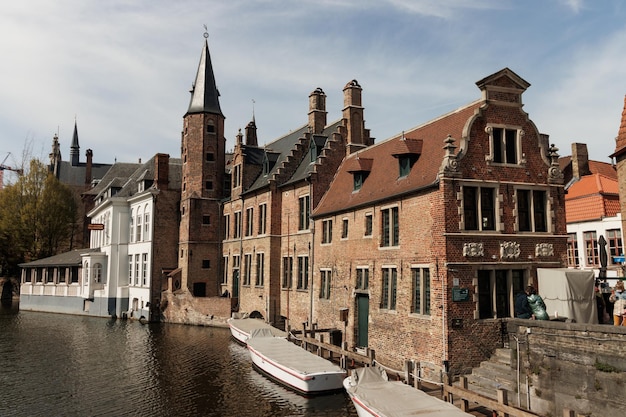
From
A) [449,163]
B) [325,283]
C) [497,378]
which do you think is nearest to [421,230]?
[449,163]

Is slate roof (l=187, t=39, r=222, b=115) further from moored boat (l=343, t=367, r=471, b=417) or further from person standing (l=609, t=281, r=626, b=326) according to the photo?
person standing (l=609, t=281, r=626, b=326)

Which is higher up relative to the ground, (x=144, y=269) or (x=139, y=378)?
(x=144, y=269)

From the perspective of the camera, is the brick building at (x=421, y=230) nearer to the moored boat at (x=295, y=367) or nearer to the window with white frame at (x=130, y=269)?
the moored boat at (x=295, y=367)

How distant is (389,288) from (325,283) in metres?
6.80

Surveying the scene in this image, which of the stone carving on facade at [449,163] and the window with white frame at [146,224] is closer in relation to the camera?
the stone carving on facade at [449,163]

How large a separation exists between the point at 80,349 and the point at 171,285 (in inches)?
471

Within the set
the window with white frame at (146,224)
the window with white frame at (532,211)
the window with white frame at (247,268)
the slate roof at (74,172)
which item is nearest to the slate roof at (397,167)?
the window with white frame at (532,211)

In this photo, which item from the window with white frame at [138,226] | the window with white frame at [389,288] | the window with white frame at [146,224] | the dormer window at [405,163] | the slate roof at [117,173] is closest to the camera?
the window with white frame at [389,288]

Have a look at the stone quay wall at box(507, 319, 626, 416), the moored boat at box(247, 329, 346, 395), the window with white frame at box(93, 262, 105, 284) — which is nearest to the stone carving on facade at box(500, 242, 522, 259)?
the stone quay wall at box(507, 319, 626, 416)

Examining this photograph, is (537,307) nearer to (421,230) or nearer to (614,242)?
(421,230)

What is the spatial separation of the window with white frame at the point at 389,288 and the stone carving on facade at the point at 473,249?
372 centimetres

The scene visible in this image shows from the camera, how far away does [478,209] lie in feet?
64.7

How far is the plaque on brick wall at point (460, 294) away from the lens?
18672 mm

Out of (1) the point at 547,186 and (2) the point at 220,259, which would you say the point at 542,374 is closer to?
(1) the point at 547,186
